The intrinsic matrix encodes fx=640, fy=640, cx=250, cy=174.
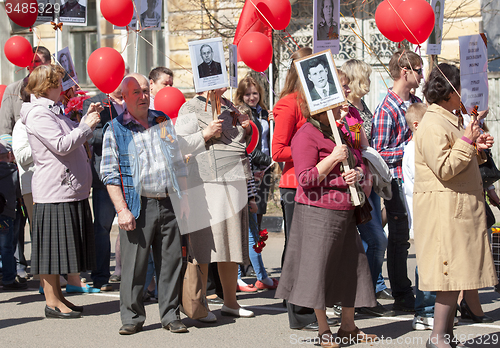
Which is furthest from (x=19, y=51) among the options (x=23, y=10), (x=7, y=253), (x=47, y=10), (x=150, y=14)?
(x=7, y=253)

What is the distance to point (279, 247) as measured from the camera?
9430 mm

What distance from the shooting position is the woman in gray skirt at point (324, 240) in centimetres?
436

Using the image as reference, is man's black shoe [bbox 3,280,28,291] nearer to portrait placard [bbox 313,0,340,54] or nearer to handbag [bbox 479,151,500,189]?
portrait placard [bbox 313,0,340,54]

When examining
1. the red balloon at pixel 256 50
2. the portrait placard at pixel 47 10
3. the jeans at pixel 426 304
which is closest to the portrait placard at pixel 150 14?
the portrait placard at pixel 47 10

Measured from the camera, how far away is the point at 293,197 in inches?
205

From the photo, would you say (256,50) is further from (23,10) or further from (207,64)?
(23,10)

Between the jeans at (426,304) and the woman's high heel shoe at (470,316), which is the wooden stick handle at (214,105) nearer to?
the jeans at (426,304)

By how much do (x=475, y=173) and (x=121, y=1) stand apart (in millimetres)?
3953

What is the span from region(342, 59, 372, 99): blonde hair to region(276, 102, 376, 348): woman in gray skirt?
130 cm

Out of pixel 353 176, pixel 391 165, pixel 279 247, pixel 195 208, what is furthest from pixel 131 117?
pixel 279 247

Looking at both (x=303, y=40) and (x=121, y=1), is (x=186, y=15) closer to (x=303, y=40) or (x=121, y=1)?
(x=303, y=40)

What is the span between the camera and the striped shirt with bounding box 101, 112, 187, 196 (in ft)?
16.1

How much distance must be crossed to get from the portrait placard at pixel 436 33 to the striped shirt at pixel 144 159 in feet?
9.83

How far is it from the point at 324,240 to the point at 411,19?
99.8 inches
